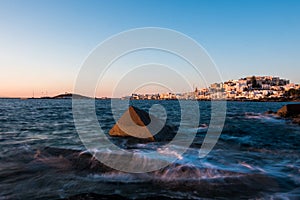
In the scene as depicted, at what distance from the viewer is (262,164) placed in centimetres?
868

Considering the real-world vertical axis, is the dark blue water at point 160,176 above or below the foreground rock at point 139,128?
below

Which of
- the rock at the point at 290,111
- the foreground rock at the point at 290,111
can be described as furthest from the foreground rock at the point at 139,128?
the rock at the point at 290,111

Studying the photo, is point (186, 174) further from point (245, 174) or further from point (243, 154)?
point (243, 154)

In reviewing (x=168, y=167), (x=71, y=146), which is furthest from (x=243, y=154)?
(x=71, y=146)

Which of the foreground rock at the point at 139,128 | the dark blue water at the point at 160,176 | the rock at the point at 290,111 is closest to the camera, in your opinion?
the dark blue water at the point at 160,176

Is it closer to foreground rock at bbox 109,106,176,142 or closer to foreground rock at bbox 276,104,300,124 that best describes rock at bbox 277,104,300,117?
foreground rock at bbox 276,104,300,124

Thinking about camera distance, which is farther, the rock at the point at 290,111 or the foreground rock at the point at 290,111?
the rock at the point at 290,111

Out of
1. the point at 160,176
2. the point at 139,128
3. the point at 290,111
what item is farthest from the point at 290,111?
the point at 160,176

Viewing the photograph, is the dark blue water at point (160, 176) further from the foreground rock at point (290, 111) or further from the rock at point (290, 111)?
the rock at point (290, 111)

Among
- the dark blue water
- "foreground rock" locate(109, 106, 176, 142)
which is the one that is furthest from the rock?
"foreground rock" locate(109, 106, 176, 142)

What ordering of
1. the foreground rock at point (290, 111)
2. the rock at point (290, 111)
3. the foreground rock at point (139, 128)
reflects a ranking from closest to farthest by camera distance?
the foreground rock at point (139, 128) < the foreground rock at point (290, 111) < the rock at point (290, 111)

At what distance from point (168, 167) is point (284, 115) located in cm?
3126

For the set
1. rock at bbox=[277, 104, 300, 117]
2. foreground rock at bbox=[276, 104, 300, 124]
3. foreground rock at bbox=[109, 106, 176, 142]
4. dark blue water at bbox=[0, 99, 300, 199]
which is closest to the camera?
dark blue water at bbox=[0, 99, 300, 199]

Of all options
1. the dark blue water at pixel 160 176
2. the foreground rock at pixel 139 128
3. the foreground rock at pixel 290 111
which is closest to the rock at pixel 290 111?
the foreground rock at pixel 290 111
